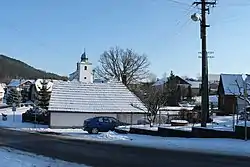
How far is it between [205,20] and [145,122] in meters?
18.2

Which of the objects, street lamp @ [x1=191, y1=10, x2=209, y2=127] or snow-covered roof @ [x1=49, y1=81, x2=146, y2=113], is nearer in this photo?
street lamp @ [x1=191, y1=10, x2=209, y2=127]

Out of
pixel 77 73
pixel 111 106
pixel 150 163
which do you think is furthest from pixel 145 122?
pixel 77 73

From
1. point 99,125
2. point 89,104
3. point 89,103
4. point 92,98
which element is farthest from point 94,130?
point 92,98

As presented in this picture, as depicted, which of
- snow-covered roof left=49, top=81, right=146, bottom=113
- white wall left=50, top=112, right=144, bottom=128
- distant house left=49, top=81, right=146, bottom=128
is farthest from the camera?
snow-covered roof left=49, top=81, right=146, bottom=113

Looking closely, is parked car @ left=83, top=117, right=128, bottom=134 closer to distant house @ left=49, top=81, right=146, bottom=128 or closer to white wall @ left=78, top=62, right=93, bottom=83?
distant house @ left=49, top=81, right=146, bottom=128

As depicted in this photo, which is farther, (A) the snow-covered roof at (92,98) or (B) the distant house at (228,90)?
(B) the distant house at (228,90)

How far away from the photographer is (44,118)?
5716 cm

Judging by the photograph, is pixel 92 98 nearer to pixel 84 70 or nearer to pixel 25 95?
pixel 84 70

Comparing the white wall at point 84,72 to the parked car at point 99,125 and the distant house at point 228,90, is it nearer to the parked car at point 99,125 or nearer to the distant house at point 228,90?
the distant house at point 228,90

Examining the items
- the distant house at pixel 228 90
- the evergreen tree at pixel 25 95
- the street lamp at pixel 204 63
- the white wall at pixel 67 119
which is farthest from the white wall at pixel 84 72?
the street lamp at pixel 204 63

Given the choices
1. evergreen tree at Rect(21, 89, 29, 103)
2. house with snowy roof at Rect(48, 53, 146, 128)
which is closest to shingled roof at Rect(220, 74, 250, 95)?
house with snowy roof at Rect(48, 53, 146, 128)

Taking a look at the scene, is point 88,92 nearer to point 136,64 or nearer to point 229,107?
point 229,107

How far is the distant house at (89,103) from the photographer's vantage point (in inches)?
2039

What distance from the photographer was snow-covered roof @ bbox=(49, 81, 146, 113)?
53.1 meters
